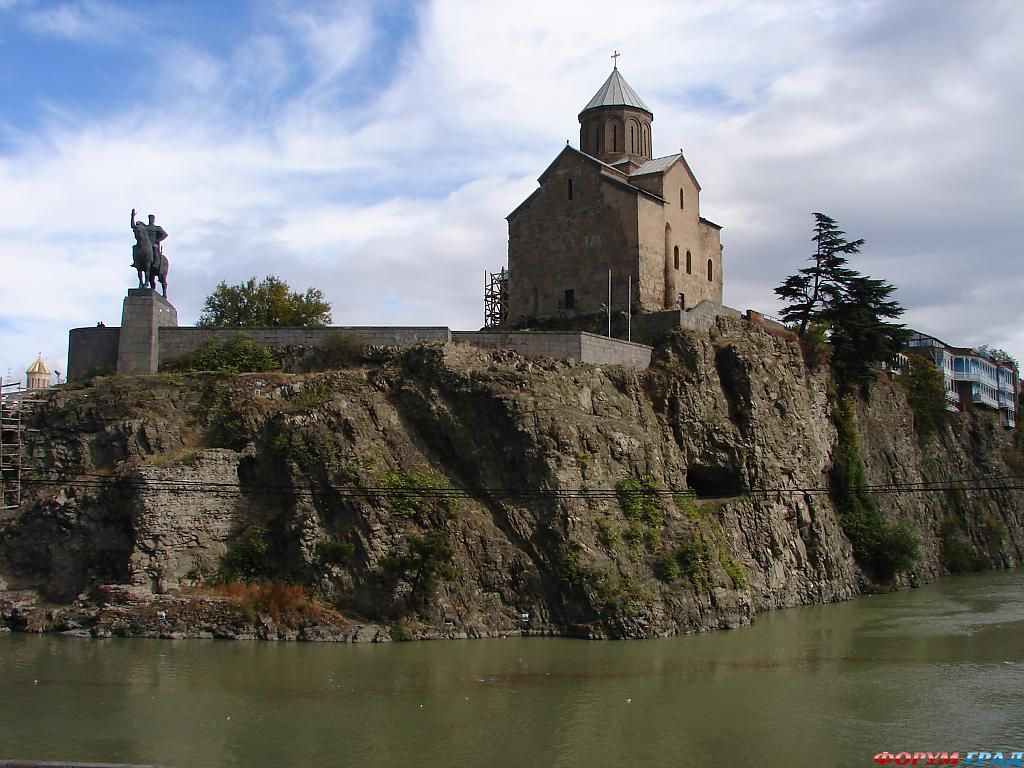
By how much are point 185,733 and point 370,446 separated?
11.4m

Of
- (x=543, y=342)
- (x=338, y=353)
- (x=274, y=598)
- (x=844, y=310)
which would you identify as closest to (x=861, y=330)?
(x=844, y=310)

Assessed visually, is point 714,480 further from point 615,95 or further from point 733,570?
point 615,95

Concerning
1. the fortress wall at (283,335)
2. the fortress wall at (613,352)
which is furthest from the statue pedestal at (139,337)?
the fortress wall at (613,352)

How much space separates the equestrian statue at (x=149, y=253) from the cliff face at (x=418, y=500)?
11.8ft

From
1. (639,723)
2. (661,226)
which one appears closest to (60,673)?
(639,723)

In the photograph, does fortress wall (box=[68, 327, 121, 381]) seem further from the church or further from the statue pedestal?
the church

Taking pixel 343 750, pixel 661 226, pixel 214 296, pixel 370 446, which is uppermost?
pixel 661 226

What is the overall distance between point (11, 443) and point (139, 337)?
15.8 ft

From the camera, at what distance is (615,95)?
41375 mm

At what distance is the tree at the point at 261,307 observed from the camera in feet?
127

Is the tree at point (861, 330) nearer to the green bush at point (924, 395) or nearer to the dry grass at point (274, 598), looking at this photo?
the green bush at point (924, 395)

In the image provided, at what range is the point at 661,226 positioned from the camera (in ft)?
125

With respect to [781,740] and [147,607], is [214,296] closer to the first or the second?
[147,607]

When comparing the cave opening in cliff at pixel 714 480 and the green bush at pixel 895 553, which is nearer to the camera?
the cave opening in cliff at pixel 714 480
